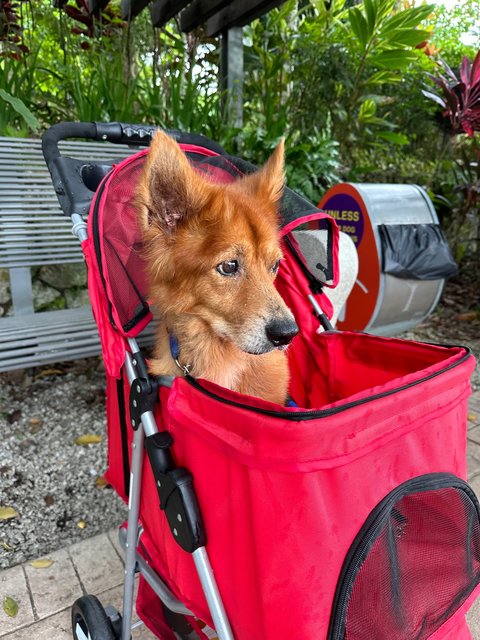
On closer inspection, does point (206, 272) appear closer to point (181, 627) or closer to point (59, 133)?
point (59, 133)

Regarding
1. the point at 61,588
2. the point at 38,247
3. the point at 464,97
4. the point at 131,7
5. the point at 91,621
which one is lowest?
the point at 61,588

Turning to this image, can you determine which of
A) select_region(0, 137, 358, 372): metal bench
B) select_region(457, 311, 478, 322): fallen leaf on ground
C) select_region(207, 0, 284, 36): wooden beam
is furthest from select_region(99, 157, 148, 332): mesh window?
select_region(457, 311, 478, 322): fallen leaf on ground

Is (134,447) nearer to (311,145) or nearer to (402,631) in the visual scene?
(402,631)

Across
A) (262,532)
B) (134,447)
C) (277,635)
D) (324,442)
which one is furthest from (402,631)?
(134,447)

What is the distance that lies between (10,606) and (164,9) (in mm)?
5242

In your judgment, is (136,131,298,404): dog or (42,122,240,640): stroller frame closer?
(42,122,240,640): stroller frame

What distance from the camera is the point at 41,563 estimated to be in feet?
6.86

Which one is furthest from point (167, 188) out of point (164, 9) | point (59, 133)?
point (164, 9)

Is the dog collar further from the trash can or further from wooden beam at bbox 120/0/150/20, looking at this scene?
wooden beam at bbox 120/0/150/20

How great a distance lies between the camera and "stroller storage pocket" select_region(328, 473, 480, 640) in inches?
39.7

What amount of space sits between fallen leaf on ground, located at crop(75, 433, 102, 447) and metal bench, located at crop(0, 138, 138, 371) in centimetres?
55

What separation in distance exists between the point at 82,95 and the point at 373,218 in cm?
263

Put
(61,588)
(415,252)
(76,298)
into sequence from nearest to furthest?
(61,588)
(76,298)
(415,252)

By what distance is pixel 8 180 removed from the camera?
119 inches
